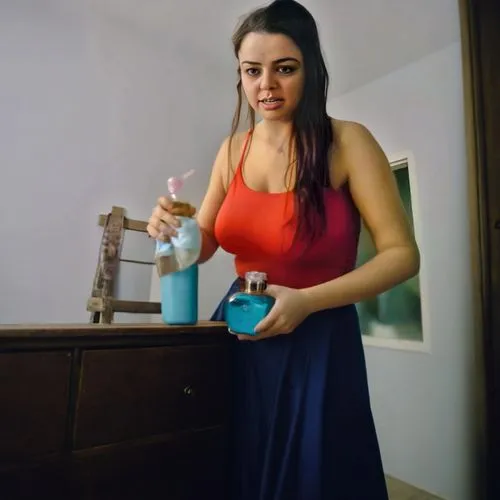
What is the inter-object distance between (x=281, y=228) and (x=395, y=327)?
499 millimetres

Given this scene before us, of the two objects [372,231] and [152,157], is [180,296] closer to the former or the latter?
[372,231]

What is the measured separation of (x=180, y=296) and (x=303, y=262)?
0.59 ft

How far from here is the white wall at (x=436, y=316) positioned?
80 cm

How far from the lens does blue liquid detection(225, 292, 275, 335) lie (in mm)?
477

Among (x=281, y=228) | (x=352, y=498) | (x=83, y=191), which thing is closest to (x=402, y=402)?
(x=352, y=498)

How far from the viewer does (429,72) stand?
0.88 meters

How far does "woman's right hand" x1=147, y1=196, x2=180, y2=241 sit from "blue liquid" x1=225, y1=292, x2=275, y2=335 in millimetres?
129

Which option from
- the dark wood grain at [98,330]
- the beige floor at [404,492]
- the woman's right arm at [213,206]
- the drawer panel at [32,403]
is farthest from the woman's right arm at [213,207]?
the beige floor at [404,492]

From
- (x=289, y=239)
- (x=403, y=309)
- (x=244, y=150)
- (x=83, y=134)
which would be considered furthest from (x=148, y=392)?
(x=83, y=134)

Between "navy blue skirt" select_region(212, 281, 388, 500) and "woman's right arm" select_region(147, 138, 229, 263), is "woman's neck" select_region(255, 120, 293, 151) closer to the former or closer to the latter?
"woman's right arm" select_region(147, 138, 229, 263)

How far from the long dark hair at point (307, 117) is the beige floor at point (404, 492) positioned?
64 centimetres

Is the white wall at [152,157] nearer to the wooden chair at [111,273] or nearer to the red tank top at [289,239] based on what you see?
the wooden chair at [111,273]

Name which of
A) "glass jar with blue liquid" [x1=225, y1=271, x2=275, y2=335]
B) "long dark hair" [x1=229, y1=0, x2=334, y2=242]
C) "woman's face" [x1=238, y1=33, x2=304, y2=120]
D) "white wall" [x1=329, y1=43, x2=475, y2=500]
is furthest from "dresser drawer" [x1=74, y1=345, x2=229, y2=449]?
"white wall" [x1=329, y1=43, x2=475, y2=500]

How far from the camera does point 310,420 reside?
480 millimetres
